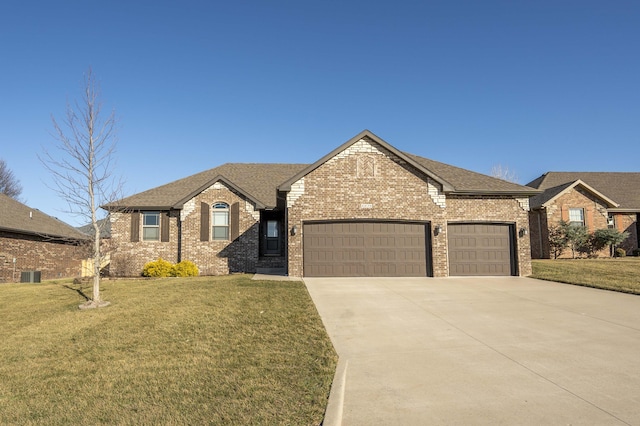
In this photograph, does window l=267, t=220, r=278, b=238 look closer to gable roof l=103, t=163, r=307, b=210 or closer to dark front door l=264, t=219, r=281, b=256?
dark front door l=264, t=219, r=281, b=256

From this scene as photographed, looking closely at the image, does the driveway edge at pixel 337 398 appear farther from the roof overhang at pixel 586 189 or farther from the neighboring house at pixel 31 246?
the roof overhang at pixel 586 189

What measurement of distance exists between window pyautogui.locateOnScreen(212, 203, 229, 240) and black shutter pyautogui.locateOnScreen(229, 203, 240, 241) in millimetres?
321

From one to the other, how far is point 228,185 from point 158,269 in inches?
212

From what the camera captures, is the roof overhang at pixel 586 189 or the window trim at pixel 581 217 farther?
the window trim at pixel 581 217

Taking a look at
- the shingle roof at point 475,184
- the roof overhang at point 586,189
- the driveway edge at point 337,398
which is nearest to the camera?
the driveway edge at point 337,398

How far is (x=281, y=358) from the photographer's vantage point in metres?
5.55

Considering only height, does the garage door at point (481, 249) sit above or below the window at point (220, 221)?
below

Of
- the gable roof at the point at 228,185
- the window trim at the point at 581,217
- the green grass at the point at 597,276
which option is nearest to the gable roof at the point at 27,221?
the gable roof at the point at 228,185

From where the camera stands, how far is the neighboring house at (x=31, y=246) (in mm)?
19438

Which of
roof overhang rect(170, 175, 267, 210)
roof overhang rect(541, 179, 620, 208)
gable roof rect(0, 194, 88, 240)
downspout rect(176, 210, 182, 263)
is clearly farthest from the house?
roof overhang rect(541, 179, 620, 208)

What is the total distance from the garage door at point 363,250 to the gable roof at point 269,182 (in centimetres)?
264

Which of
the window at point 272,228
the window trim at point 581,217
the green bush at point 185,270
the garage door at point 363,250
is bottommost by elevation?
the green bush at point 185,270

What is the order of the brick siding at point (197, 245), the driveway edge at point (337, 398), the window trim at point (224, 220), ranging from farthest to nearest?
the window trim at point (224, 220)
the brick siding at point (197, 245)
the driveway edge at point (337, 398)

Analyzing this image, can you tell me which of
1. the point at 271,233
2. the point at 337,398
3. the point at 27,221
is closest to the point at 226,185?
the point at 271,233
